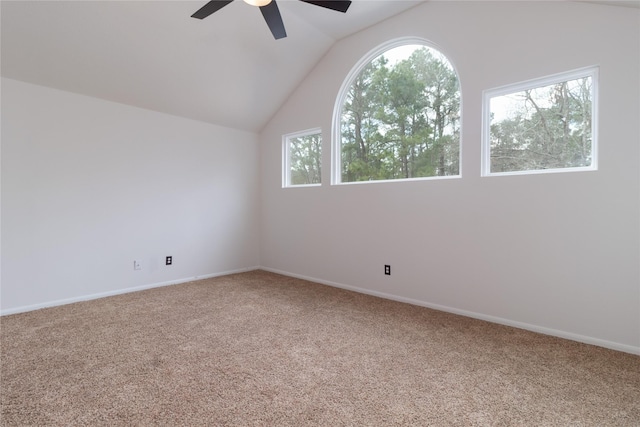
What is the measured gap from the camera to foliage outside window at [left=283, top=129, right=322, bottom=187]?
4.31 m

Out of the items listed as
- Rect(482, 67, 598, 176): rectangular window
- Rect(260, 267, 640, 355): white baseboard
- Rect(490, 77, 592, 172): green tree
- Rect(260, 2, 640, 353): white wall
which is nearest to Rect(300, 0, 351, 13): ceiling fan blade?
Rect(260, 2, 640, 353): white wall

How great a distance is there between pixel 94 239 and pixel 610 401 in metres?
4.59

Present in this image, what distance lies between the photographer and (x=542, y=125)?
2570 mm

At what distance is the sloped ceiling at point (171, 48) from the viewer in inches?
104

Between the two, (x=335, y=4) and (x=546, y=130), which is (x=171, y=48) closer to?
(x=335, y=4)

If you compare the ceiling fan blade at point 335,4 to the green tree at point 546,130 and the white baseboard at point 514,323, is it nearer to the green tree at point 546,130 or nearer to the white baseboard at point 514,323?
the green tree at point 546,130

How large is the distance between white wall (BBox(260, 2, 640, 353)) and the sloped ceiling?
0.53 m

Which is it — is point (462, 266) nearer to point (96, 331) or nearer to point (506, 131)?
point (506, 131)

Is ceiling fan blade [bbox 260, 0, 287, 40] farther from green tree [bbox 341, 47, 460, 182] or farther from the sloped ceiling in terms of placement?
green tree [bbox 341, 47, 460, 182]

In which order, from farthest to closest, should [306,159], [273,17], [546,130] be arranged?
[306,159] < [546,130] < [273,17]

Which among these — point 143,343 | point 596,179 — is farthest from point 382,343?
point 596,179

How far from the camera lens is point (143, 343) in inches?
89.8

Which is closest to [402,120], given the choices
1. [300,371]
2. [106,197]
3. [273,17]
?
[273,17]

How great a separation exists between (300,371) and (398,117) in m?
2.85
